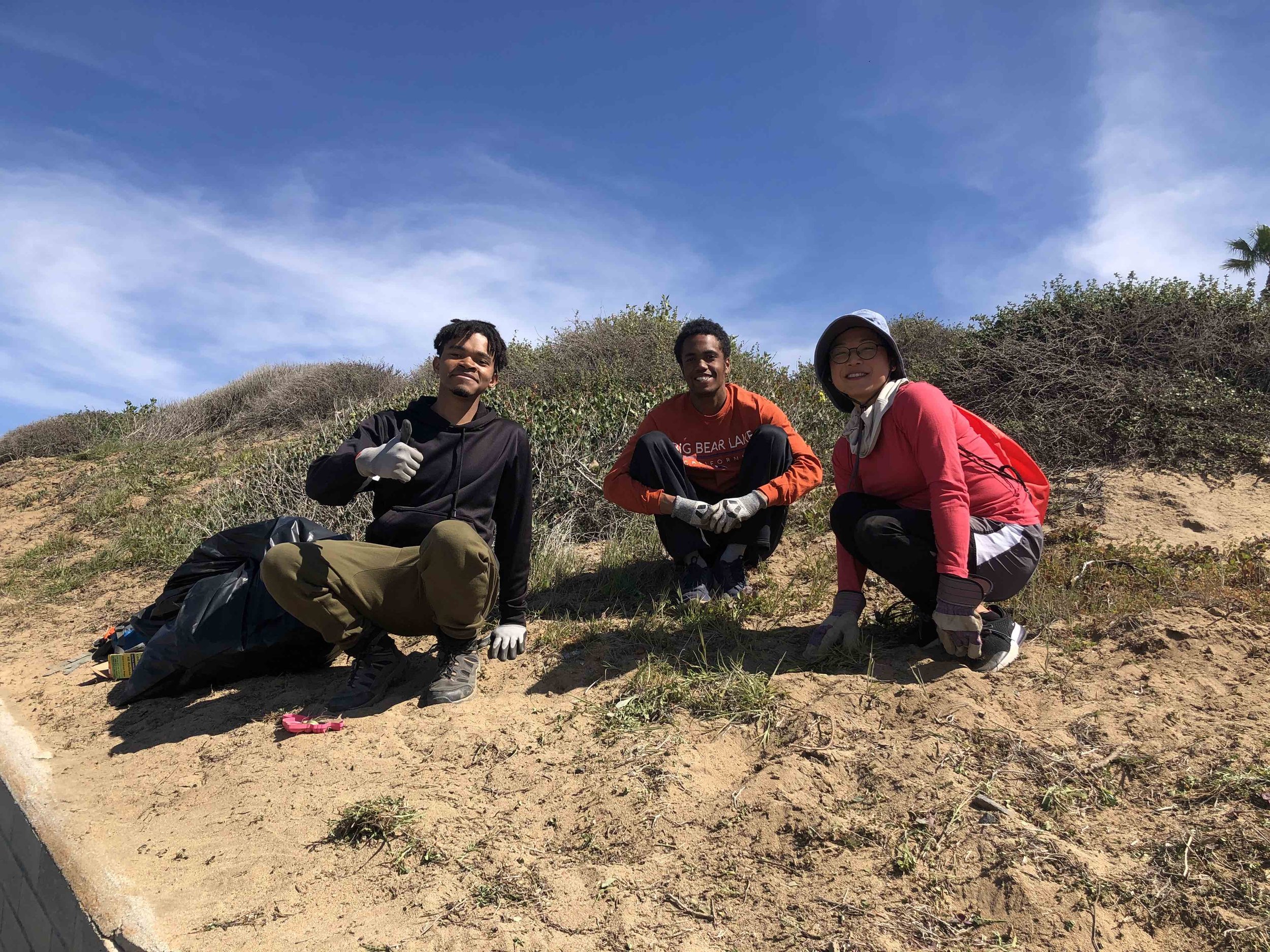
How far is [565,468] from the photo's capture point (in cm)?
579

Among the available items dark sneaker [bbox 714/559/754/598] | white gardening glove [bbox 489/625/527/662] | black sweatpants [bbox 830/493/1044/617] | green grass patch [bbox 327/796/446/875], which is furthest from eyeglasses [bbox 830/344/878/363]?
green grass patch [bbox 327/796/446/875]

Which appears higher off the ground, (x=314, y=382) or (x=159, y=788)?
(x=314, y=382)

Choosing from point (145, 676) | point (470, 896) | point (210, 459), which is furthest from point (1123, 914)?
point (210, 459)

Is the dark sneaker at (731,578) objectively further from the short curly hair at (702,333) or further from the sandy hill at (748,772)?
the short curly hair at (702,333)

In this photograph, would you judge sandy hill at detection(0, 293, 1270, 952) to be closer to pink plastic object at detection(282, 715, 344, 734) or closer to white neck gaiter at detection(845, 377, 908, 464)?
pink plastic object at detection(282, 715, 344, 734)

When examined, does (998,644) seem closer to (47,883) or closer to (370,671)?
(370,671)

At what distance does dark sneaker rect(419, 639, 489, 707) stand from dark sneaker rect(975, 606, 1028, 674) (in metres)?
1.88

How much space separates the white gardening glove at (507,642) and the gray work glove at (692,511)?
2.85 ft

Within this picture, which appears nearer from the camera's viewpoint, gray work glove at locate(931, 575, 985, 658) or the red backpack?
gray work glove at locate(931, 575, 985, 658)

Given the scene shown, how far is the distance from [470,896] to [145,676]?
2.30 meters

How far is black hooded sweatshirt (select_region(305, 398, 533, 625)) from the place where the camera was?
10.5ft

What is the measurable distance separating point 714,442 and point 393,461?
1706mm

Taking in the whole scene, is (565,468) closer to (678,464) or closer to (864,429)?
(678,464)

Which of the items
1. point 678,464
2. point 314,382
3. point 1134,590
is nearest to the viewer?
point 1134,590
